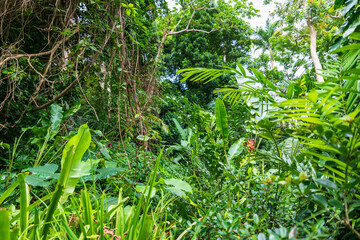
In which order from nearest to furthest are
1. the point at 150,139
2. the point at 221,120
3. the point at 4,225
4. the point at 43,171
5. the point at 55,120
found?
the point at 4,225 → the point at 221,120 → the point at 43,171 → the point at 55,120 → the point at 150,139

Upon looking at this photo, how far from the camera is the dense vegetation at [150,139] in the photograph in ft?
1.38

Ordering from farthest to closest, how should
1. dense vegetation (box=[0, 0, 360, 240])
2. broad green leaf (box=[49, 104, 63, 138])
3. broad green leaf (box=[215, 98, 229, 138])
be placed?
broad green leaf (box=[49, 104, 63, 138]), broad green leaf (box=[215, 98, 229, 138]), dense vegetation (box=[0, 0, 360, 240])

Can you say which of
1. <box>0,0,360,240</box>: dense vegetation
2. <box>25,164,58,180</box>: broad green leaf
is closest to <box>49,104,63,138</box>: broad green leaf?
<box>0,0,360,240</box>: dense vegetation

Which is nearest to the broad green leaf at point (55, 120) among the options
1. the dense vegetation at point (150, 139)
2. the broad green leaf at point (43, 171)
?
the dense vegetation at point (150, 139)

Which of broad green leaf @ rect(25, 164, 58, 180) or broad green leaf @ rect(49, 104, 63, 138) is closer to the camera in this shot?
broad green leaf @ rect(25, 164, 58, 180)

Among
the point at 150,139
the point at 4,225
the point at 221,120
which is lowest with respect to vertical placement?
the point at 150,139

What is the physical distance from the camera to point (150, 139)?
216 centimetres

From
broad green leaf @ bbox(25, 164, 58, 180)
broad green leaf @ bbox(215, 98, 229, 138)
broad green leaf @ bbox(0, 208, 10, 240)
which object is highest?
broad green leaf @ bbox(215, 98, 229, 138)

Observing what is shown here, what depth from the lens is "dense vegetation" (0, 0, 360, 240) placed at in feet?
1.38

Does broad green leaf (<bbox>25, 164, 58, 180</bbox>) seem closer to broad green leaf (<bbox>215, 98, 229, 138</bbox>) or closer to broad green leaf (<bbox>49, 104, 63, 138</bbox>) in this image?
broad green leaf (<bbox>49, 104, 63, 138</bbox>)

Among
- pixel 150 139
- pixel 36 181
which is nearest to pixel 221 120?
pixel 36 181

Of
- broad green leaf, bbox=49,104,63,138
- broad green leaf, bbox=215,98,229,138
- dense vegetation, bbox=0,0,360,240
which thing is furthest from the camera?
broad green leaf, bbox=49,104,63,138

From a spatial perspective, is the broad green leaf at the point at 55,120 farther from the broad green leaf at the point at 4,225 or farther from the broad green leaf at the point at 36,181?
the broad green leaf at the point at 4,225

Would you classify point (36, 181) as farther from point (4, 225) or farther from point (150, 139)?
point (150, 139)
